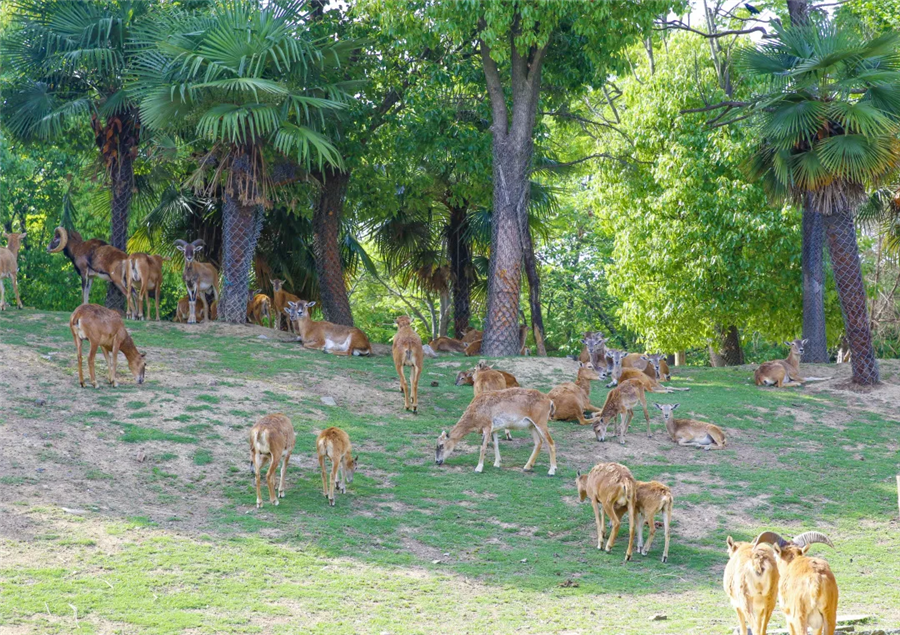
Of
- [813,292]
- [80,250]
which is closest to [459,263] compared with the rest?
[813,292]

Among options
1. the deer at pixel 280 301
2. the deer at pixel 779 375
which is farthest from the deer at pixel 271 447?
the deer at pixel 280 301

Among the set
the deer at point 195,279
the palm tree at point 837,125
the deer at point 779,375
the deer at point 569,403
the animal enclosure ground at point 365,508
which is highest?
the palm tree at point 837,125

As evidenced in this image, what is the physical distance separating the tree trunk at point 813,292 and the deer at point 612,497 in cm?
1565

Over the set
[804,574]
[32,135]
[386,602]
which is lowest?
[386,602]

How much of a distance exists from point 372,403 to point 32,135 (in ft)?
42.0

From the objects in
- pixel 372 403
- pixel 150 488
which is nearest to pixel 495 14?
pixel 372 403

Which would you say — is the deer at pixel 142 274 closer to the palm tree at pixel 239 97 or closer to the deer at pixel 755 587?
the palm tree at pixel 239 97

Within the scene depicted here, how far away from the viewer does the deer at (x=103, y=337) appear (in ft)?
55.7

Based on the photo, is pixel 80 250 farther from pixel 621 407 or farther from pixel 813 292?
pixel 813 292

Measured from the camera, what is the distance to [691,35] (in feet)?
124

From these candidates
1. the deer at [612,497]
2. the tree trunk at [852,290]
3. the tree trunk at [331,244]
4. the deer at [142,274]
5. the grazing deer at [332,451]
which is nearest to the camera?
the deer at [612,497]

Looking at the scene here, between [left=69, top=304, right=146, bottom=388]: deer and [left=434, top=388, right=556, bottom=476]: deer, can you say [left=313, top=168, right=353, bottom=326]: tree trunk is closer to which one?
[left=69, top=304, right=146, bottom=388]: deer

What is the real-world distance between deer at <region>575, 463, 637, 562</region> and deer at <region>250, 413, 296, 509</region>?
397 centimetres

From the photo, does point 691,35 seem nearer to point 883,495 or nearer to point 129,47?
point 129,47
